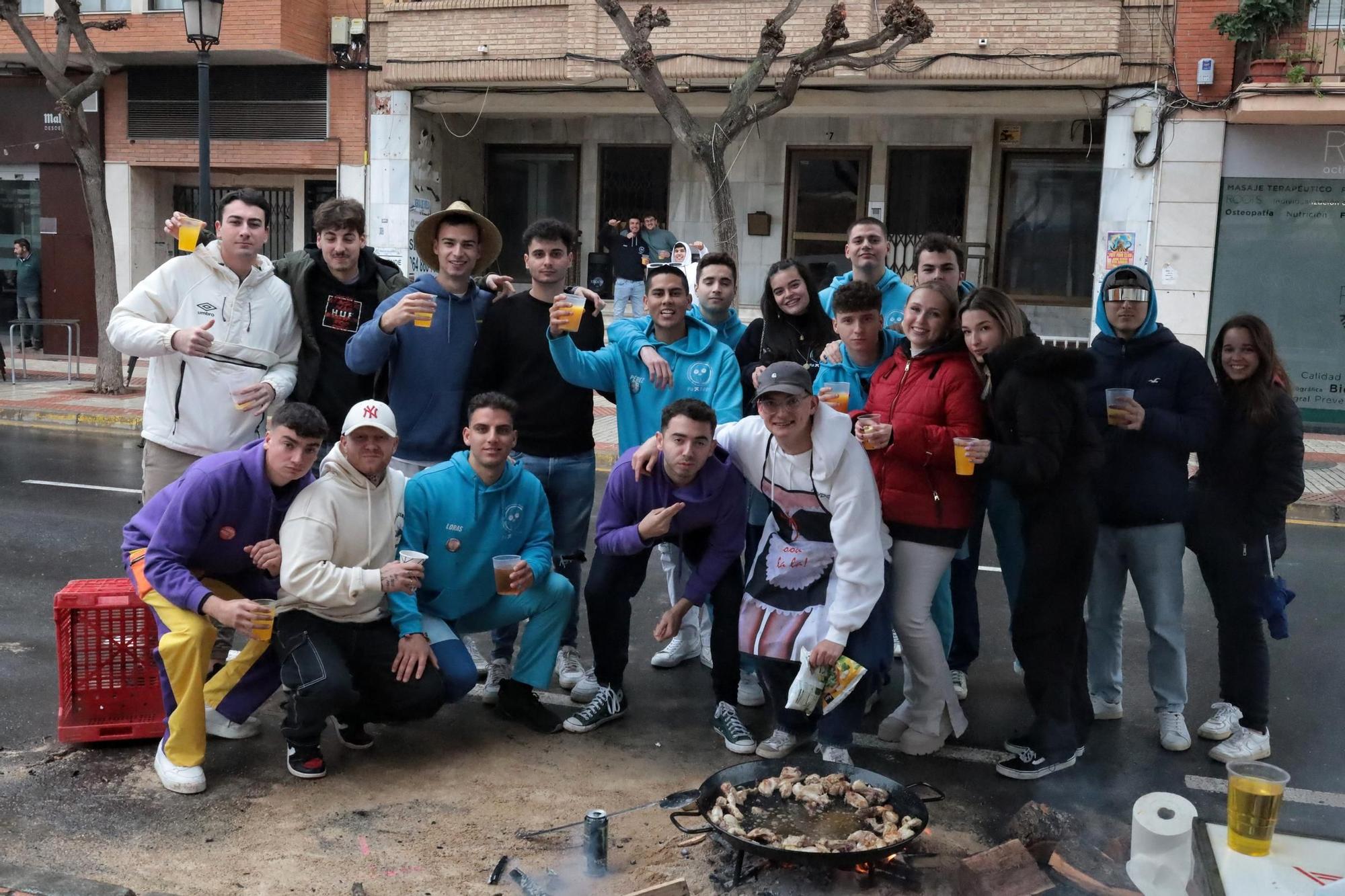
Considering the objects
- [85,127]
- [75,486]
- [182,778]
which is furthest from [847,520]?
[85,127]

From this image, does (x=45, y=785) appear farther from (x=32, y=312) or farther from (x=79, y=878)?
(x=32, y=312)

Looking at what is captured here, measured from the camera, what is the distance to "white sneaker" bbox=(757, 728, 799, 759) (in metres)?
5.17

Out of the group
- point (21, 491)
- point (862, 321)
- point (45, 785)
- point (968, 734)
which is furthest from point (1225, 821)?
point (21, 491)

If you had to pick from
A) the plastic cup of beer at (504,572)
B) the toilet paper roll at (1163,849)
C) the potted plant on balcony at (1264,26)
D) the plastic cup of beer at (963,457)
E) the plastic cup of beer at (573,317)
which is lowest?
the toilet paper roll at (1163,849)

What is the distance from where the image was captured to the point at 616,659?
18.2 ft

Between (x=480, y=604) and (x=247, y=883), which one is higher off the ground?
(x=480, y=604)

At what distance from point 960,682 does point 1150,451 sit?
5.10ft

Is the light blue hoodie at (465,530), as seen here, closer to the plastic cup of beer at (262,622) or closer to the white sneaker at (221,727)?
the plastic cup of beer at (262,622)

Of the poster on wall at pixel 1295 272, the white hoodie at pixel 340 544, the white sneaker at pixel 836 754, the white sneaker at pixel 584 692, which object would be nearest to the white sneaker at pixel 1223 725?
the white sneaker at pixel 836 754

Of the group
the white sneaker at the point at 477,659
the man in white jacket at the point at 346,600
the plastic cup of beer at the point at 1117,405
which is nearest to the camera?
the man in white jacket at the point at 346,600

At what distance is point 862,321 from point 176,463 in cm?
322

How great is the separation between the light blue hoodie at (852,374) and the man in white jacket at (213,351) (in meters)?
2.51

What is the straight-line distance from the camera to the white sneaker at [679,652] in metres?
6.36

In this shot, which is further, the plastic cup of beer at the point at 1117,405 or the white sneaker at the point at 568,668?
the white sneaker at the point at 568,668
